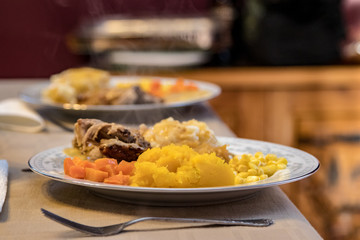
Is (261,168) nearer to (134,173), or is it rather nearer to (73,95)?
(134,173)

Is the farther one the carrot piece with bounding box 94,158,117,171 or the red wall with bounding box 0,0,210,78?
the red wall with bounding box 0,0,210,78

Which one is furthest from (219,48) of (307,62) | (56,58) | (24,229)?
(24,229)

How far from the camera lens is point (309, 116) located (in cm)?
295

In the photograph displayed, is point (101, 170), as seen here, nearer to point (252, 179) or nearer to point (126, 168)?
point (126, 168)

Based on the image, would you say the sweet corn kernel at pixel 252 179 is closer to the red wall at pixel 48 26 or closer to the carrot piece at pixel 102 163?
the carrot piece at pixel 102 163

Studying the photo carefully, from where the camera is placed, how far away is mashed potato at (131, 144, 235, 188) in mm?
859

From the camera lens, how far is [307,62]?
300 cm

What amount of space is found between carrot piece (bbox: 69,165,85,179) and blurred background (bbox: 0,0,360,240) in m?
1.95

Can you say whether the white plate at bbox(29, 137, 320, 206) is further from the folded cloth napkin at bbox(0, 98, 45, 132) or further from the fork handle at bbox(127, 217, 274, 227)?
the folded cloth napkin at bbox(0, 98, 45, 132)

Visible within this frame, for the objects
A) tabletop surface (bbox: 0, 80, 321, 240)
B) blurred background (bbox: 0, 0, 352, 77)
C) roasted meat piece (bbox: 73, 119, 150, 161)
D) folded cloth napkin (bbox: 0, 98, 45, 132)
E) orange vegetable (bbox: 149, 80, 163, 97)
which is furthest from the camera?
blurred background (bbox: 0, 0, 352, 77)

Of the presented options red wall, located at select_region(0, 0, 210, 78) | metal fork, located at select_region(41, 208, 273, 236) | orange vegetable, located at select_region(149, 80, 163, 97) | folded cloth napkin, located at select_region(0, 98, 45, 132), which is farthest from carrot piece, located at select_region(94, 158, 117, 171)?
red wall, located at select_region(0, 0, 210, 78)

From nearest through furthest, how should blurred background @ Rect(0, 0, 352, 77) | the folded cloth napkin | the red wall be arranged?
1. the folded cloth napkin
2. blurred background @ Rect(0, 0, 352, 77)
3. the red wall

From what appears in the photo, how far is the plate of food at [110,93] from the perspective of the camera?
64.6 inches

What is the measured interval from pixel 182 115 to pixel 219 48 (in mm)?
1390
